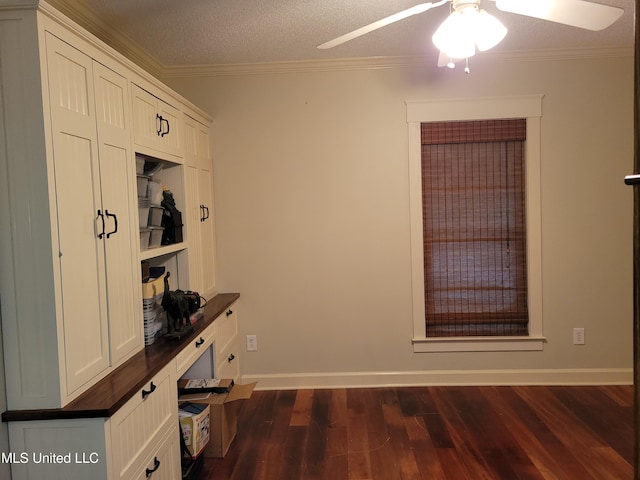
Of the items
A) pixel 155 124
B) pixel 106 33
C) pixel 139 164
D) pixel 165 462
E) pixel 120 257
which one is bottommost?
pixel 165 462

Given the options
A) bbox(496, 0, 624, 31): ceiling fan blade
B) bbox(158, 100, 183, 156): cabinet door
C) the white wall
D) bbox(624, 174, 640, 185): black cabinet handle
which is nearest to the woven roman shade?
the white wall

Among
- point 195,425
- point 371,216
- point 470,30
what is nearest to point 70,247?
point 195,425

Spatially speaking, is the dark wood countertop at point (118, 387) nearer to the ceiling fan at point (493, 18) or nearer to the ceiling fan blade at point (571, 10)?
the ceiling fan at point (493, 18)

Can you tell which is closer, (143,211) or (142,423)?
(142,423)

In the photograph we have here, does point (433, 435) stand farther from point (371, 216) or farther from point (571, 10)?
point (571, 10)

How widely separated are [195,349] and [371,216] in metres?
1.65

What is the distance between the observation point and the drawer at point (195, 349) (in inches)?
94.7

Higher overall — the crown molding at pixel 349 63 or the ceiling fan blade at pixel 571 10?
the crown molding at pixel 349 63

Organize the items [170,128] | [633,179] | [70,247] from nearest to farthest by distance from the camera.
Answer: [633,179]
[70,247]
[170,128]

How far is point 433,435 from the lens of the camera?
280 centimetres

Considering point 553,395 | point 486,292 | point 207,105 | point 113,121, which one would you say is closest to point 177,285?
point 113,121

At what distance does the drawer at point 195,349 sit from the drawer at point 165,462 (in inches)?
11.7

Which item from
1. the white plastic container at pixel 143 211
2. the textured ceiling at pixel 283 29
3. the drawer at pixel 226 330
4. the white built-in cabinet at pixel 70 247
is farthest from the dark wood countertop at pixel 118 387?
the textured ceiling at pixel 283 29

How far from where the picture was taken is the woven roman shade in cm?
347
